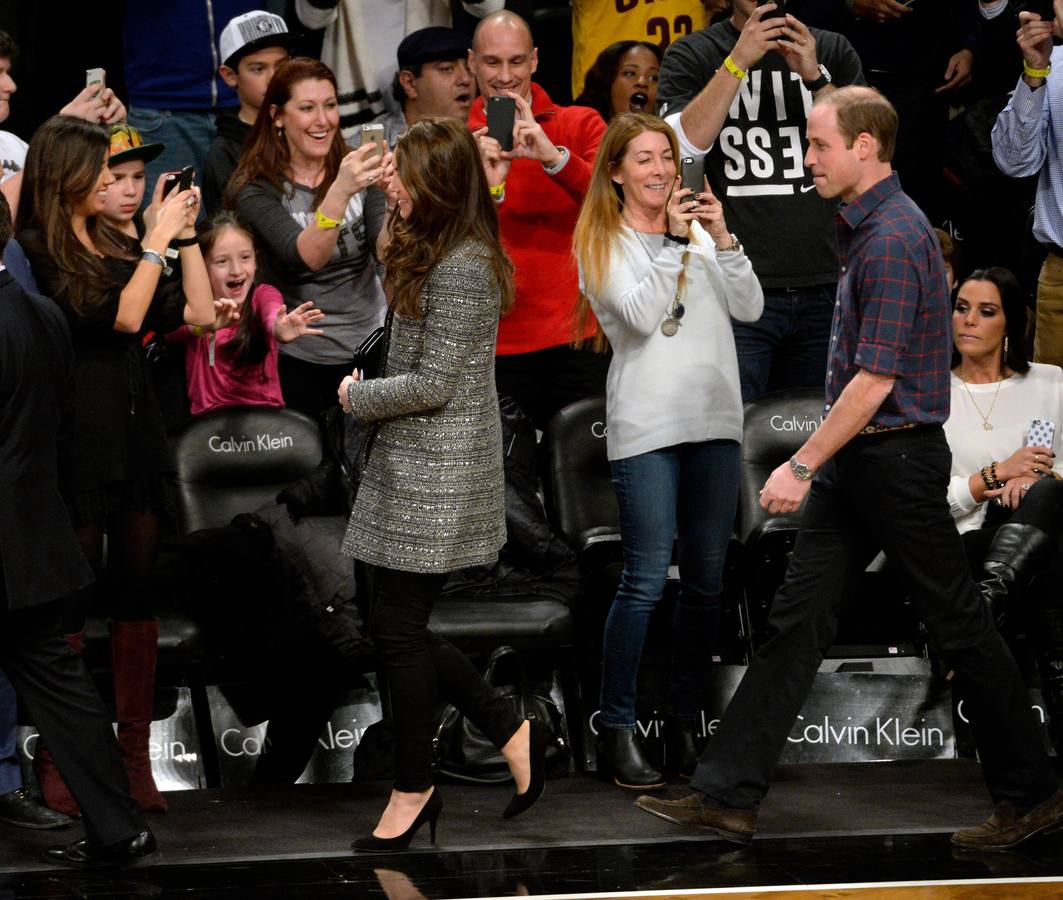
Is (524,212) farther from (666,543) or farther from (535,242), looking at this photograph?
(666,543)

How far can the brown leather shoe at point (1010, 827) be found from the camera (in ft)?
14.0

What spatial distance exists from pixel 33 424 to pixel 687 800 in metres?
1.96

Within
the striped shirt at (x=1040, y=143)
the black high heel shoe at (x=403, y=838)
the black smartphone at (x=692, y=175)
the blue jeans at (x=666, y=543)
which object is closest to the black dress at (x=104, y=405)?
the black high heel shoe at (x=403, y=838)

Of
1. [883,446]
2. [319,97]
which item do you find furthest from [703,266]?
[319,97]

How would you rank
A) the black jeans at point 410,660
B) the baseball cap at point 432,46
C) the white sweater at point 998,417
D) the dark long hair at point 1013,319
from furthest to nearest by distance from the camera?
the baseball cap at point 432,46, the dark long hair at point 1013,319, the white sweater at point 998,417, the black jeans at point 410,660

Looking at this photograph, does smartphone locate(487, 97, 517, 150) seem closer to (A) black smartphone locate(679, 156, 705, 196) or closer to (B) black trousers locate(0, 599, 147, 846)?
(A) black smartphone locate(679, 156, 705, 196)

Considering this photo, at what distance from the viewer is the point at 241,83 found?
6.51 m

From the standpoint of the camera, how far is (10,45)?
5875 millimetres

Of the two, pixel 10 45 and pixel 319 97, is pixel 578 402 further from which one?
pixel 10 45

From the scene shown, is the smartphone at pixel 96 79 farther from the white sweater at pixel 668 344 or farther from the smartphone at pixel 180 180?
the white sweater at pixel 668 344

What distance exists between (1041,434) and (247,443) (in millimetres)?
2711

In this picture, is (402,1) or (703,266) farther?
(402,1)

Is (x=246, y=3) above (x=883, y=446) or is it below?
above

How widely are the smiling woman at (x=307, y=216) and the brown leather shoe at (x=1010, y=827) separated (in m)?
2.93
